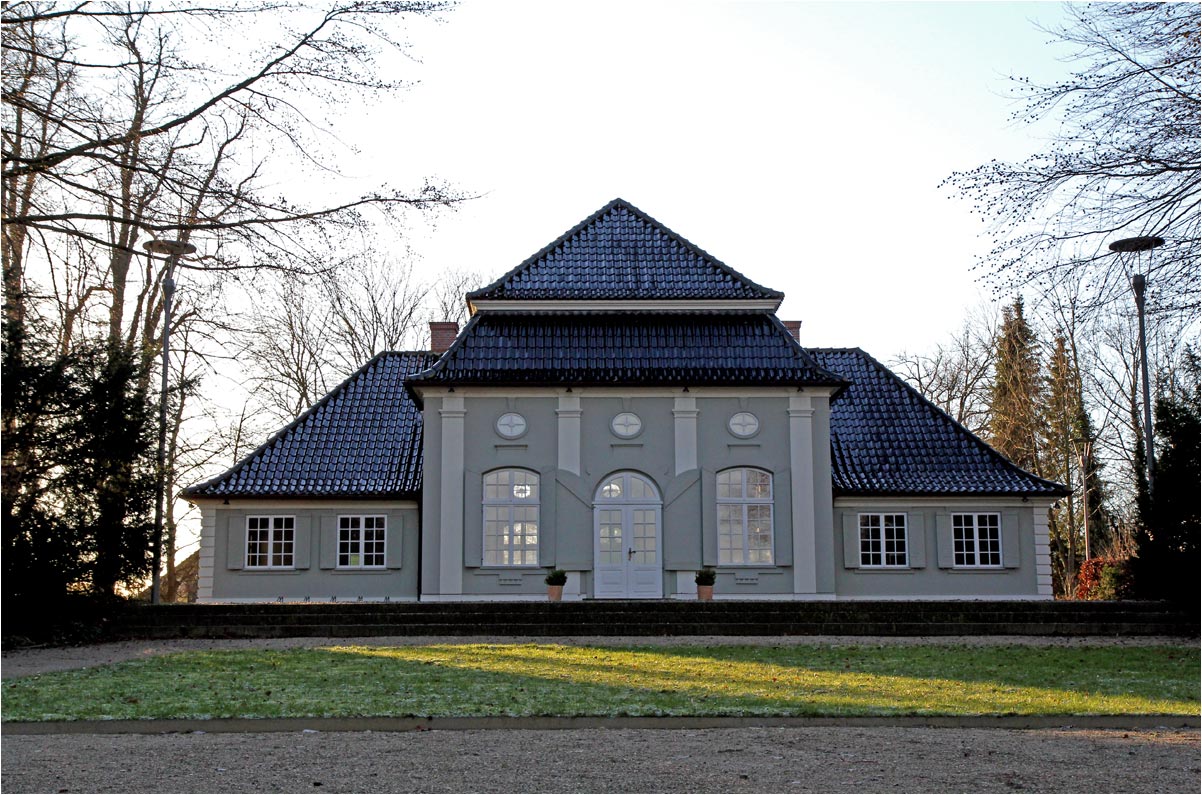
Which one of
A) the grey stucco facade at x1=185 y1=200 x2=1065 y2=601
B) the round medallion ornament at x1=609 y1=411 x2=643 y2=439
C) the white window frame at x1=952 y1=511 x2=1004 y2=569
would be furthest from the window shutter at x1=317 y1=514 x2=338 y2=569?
the white window frame at x1=952 y1=511 x2=1004 y2=569

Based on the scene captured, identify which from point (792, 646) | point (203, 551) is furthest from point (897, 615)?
point (203, 551)

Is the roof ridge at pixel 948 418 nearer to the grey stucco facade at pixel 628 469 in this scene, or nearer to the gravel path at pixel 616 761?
the grey stucco facade at pixel 628 469

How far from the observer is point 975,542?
2845cm

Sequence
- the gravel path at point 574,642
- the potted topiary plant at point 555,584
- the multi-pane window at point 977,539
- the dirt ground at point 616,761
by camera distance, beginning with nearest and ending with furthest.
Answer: the dirt ground at point 616,761
the gravel path at point 574,642
the potted topiary plant at point 555,584
the multi-pane window at point 977,539

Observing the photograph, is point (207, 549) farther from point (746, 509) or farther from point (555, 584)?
point (746, 509)

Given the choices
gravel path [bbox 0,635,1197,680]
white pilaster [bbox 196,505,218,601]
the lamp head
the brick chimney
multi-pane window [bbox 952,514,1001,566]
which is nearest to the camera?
the lamp head

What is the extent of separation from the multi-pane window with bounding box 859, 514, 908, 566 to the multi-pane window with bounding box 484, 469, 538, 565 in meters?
7.37

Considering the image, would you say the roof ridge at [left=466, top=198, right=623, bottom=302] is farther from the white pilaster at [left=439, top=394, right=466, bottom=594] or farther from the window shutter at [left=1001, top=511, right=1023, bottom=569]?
the window shutter at [left=1001, top=511, right=1023, bottom=569]

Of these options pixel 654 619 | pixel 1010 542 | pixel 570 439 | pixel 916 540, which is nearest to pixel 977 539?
pixel 1010 542

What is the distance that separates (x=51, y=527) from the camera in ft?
65.4

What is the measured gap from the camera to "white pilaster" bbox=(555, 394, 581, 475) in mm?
26812

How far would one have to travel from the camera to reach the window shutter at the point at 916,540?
1113 inches

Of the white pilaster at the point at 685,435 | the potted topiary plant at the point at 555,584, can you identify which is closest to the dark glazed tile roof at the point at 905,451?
the white pilaster at the point at 685,435

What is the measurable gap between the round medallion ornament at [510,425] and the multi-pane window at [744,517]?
429 cm
